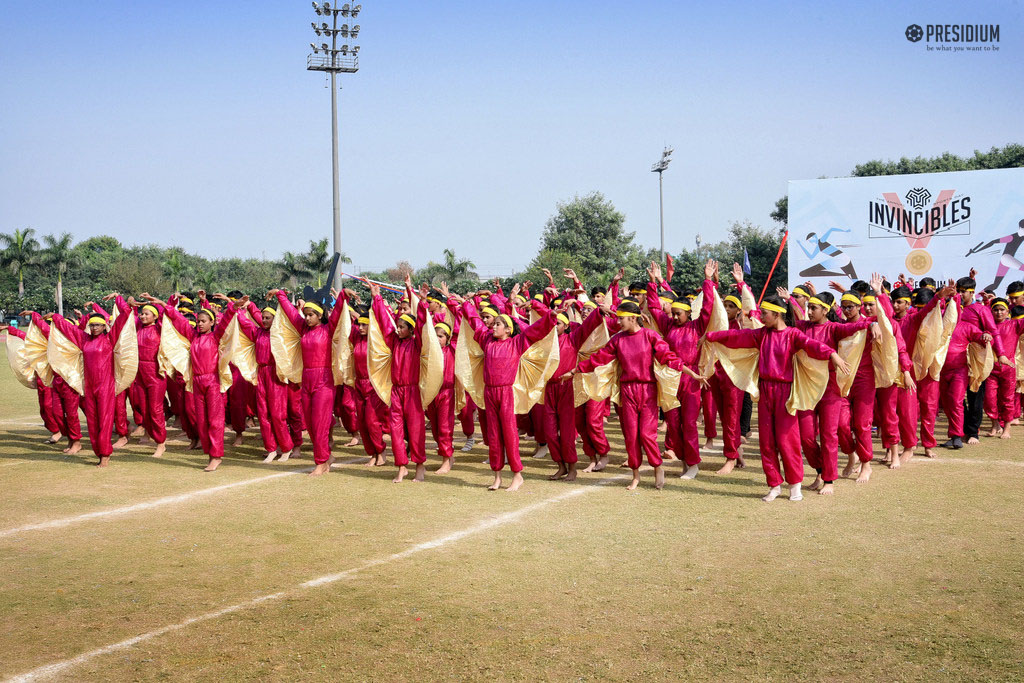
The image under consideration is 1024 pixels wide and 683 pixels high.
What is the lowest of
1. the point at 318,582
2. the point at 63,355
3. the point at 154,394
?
the point at 318,582

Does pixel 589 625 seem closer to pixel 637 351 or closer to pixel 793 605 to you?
pixel 793 605

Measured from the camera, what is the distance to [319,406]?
938 centimetres

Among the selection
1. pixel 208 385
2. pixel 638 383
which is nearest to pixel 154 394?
pixel 208 385

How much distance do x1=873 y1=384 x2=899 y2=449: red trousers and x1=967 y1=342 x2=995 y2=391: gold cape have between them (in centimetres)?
182

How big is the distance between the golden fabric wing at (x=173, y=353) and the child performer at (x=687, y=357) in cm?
570

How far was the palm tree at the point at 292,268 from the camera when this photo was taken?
47.2 m

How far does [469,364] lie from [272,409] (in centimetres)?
269

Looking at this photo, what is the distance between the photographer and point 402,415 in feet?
29.5

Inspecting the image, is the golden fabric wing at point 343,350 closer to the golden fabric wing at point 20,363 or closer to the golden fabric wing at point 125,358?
the golden fabric wing at point 125,358

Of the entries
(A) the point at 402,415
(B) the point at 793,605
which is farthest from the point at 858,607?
(A) the point at 402,415

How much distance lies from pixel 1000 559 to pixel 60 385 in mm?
10606

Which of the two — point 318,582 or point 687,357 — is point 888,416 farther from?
point 318,582

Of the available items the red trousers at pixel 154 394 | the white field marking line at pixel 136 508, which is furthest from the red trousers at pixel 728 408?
the red trousers at pixel 154 394

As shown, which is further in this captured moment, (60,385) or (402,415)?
(60,385)
